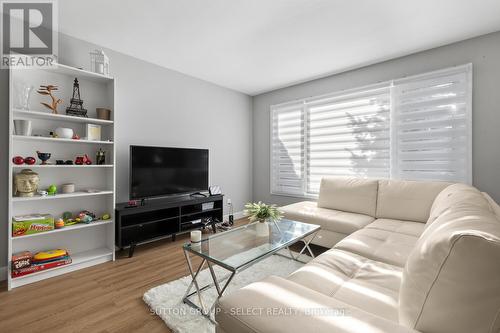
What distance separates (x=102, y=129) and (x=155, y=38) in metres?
1.30

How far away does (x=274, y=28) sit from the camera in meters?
2.51

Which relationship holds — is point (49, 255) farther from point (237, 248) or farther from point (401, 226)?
point (401, 226)

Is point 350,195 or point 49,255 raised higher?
point 350,195

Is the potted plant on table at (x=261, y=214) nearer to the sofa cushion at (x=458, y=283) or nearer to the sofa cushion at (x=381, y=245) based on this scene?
the sofa cushion at (x=381, y=245)

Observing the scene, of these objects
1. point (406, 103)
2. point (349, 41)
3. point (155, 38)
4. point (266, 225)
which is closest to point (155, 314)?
point (266, 225)

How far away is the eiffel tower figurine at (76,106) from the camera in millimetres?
2582

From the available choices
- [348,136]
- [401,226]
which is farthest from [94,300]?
[348,136]

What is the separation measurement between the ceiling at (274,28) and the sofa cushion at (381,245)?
214cm

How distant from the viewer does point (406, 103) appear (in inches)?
123

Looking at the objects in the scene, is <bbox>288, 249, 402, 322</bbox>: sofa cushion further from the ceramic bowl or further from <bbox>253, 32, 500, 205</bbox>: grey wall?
the ceramic bowl

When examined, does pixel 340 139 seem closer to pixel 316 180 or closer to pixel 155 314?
pixel 316 180

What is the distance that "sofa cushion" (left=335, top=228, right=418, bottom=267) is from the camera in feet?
5.62

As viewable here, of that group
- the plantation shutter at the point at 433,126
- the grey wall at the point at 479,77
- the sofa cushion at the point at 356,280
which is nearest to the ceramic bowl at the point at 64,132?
the sofa cushion at the point at 356,280

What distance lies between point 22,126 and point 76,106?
56cm
